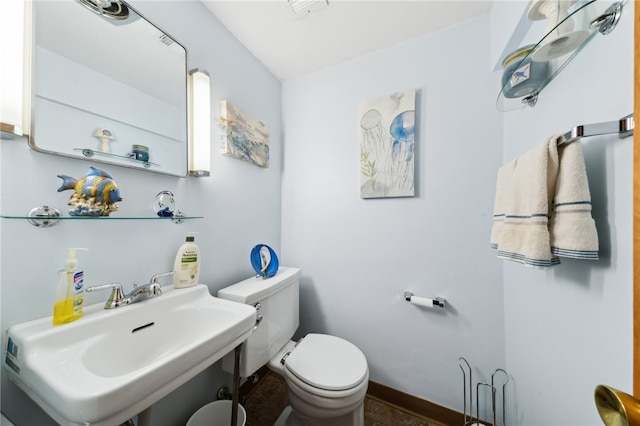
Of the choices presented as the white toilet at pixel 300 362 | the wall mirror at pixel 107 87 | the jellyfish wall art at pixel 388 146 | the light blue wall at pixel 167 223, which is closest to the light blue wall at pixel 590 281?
the jellyfish wall art at pixel 388 146

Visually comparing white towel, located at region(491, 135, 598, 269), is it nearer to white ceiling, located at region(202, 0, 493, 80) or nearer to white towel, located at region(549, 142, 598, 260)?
white towel, located at region(549, 142, 598, 260)

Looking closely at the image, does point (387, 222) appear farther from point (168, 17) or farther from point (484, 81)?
point (168, 17)

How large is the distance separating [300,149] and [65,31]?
113 centimetres

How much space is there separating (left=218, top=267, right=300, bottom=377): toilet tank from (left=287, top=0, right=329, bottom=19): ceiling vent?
4.77ft

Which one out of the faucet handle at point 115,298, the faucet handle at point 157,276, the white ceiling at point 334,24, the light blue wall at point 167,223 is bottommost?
the faucet handle at point 115,298

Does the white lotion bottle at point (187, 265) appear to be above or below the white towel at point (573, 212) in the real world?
below

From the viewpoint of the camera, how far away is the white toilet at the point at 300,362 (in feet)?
3.00

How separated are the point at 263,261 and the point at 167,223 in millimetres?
537

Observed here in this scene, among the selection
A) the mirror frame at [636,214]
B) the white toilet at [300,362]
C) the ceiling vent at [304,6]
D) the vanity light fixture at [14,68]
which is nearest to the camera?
the mirror frame at [636,214]

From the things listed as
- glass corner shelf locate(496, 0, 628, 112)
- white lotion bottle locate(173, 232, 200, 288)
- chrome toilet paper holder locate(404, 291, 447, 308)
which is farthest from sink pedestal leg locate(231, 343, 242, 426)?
glass corner shelf locate(496, 0, 628, 112)

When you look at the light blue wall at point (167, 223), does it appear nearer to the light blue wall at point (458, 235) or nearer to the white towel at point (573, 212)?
the light blue wall at point (458, 235)

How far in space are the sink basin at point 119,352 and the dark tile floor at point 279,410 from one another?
2.57 feet

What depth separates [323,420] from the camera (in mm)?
1065

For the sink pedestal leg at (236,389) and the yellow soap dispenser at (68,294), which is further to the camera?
the sink pedestal leg at (236,389)
